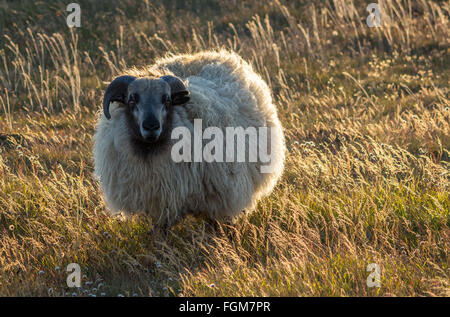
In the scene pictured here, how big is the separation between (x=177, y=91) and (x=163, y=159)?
59cm

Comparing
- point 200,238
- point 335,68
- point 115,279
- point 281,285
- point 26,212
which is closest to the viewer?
point 281,285

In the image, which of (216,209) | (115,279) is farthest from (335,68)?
(115,279)

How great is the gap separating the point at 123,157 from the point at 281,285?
1801 millimetres

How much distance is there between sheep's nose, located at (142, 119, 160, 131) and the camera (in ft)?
13.8

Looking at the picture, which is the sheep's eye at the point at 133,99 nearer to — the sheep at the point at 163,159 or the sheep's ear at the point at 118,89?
the sheep at the point at 163,159

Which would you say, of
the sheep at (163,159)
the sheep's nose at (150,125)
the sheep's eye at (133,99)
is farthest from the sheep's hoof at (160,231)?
the sheep's eye at (133,99)

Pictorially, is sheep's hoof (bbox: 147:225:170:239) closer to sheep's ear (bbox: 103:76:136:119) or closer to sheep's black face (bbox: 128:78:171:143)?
sheep's black face (bbox: 128:78:171:143)

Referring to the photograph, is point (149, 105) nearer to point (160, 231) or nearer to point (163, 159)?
point (163, 159)

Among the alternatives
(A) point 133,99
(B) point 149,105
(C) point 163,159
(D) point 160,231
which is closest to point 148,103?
(B) point 149,105

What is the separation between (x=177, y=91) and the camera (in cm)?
460

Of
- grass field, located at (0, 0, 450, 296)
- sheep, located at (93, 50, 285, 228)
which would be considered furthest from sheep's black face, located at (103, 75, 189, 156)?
grass field, located at (0, 0, 450, 296)
